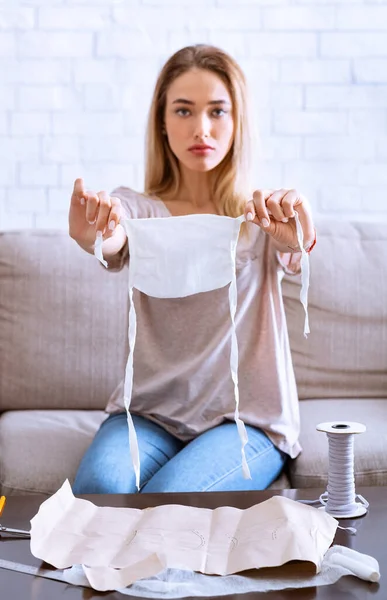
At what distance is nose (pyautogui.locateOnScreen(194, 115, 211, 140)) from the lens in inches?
58.2

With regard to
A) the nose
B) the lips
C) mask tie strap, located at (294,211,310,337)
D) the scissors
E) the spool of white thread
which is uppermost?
the nose

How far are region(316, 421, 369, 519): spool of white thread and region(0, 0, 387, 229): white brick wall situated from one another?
1.28 meters

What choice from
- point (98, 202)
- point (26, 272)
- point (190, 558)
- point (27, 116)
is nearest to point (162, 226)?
point (98, 202)

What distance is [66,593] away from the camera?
0.81 m

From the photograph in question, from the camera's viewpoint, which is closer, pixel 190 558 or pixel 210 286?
pixel 190 558

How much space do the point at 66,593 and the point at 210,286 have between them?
1.83ft

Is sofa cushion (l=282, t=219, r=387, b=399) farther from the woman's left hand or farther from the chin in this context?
the woman's left hand

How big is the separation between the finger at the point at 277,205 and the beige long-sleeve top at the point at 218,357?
0.87 ft

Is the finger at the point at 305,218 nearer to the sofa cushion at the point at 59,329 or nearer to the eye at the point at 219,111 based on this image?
the eye at the point at 219,111

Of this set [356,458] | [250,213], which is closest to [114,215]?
[250,213]

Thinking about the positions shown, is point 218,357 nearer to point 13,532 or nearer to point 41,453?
point 41,453

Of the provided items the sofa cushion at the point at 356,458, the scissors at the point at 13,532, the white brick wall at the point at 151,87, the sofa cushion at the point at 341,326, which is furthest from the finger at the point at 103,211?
the white brick wall at the point at 151,87

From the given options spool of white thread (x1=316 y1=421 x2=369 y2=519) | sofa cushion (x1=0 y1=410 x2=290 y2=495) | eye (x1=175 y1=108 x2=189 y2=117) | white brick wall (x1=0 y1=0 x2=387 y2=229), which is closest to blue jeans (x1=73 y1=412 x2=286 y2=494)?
sofa cushion (x1=0 y1=410 x2=290 y2=495)

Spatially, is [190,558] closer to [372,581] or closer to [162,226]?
[372,581]
